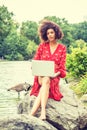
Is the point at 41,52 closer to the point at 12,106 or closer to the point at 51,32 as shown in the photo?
the point at 51,32

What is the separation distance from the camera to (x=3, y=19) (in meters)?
82.6

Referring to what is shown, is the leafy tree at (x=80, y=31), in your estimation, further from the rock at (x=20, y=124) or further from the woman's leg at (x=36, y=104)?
the rock at (x=20, y=124)

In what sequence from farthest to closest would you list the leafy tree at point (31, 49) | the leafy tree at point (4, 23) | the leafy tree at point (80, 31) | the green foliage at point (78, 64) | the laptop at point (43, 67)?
the leafy tree at point (80, 31), the leafy tree at point (31, 49), the leafy tree at point (4, 23), the green foliage at point (78, 64), the laptop at point (43, 67)

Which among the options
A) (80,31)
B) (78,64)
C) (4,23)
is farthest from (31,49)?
(78,64)

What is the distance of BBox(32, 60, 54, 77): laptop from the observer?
8.05m

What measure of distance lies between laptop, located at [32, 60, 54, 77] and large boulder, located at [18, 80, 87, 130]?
0.72 metres

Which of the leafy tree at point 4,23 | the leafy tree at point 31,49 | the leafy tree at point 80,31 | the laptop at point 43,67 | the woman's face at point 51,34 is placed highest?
the woman's face at point 51,34

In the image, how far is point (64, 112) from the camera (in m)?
8.59

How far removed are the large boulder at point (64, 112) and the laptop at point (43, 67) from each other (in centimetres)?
72

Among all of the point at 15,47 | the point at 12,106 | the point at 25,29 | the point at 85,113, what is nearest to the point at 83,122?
the point at 85,113

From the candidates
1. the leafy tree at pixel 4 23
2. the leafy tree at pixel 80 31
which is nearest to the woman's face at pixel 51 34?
the leafy tree at pixel 4 23

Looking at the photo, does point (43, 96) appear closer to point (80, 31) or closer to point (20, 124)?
point (20, 124)

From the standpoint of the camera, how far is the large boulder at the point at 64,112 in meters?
8.48

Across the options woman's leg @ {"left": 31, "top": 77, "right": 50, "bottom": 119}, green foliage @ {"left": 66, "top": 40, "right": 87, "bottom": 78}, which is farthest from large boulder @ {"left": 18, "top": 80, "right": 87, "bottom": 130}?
green foliage @ {"left": 66, "top": 40, "right": 87, "bottom": 78}
